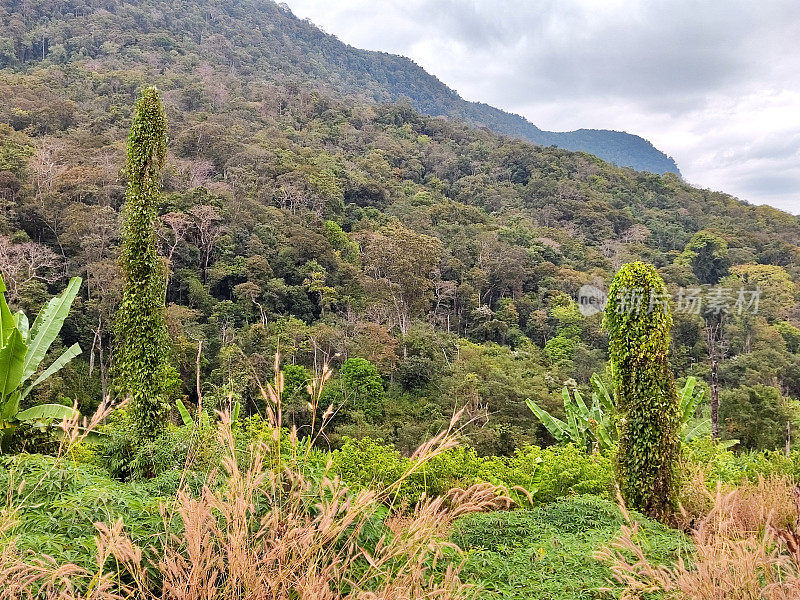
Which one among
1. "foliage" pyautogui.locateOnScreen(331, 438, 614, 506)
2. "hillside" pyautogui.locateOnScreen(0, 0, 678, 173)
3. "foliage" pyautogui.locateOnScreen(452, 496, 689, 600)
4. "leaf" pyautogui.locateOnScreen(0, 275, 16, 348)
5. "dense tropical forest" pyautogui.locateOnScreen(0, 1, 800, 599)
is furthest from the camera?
"hillside" pyautogui.locateOnScreen(0, 0, 678, 173)

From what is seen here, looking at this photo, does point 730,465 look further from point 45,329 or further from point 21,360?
point 45,329

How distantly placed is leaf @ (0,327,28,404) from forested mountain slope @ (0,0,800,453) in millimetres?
1623

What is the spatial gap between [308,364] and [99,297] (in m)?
5.51

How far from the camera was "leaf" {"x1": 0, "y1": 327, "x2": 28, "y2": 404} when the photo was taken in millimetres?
4141

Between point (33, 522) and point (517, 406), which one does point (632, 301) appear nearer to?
point (33, 522)

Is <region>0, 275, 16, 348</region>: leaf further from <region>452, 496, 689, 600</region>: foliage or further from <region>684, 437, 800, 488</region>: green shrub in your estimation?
<region>684, 437, 800, 488</region>: green shrub

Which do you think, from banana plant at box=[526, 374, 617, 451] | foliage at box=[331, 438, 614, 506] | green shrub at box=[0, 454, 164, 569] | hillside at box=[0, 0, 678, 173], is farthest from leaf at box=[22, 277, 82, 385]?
hillside at box=[0, 0, 678, 173]

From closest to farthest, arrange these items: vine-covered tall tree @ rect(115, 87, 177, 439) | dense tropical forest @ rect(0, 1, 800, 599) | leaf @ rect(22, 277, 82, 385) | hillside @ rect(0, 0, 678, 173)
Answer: dense tropical forest @ rect(0, 1, 800, 599), leaf @ rect(22, 277, 82, 385), vine-covered tall tree @ rect(115, 87, 177, 439), hillside @ rect(0, 0, 678, 173)

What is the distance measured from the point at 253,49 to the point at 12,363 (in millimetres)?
56565

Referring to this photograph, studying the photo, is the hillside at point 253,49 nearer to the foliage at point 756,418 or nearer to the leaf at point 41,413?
the leaf at point 41,413

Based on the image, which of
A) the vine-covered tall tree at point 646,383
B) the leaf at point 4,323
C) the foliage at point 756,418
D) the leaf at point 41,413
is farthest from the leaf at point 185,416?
the foliage at point 756,418

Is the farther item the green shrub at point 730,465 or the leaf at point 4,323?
the green shrub at point 730,465

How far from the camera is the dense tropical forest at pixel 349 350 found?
1.48 m

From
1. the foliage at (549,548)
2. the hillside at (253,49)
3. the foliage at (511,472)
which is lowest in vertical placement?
the foliage at (511,472)
